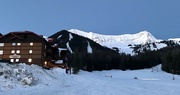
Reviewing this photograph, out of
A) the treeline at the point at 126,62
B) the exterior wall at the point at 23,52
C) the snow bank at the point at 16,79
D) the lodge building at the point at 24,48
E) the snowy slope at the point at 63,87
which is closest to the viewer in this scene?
the snowy slope at the point at 63,87

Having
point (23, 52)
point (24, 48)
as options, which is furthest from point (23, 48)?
point (23, 52)

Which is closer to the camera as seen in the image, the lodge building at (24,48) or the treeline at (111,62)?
the lodge building at (24,48)

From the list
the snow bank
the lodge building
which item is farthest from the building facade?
the snow bank

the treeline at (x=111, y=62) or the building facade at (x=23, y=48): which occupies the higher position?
the building facade at (x=23, y=48)

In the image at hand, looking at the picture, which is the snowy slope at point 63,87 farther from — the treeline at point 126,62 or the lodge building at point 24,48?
the treeline at point 126,62

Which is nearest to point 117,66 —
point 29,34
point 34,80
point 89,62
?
point 89,62

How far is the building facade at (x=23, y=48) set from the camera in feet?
244

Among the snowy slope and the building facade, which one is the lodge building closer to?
the building facade

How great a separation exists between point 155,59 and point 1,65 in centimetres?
14952

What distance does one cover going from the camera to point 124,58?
144625 mm

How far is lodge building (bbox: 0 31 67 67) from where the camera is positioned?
74.2 meters

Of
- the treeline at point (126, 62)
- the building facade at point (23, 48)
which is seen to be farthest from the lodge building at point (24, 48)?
the treeline at point (126, 62)

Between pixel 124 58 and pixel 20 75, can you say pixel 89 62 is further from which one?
pixel 20 75

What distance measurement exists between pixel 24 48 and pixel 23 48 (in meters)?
0.32
